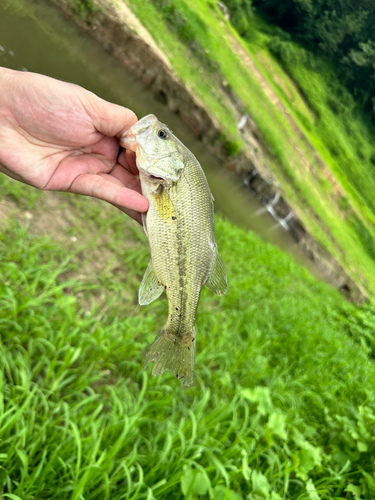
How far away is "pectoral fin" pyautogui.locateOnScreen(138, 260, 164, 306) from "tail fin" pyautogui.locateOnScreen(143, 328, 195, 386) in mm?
209

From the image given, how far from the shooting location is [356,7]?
3291 cm

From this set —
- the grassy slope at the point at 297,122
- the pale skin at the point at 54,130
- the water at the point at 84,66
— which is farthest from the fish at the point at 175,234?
the grassy slope at the point at 297,122

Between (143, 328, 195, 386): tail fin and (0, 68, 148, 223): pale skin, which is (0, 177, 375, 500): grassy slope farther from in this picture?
(0, 68, 148, 223): pale skin

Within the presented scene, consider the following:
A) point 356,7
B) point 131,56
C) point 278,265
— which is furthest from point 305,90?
point 278,265

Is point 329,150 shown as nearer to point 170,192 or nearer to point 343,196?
point 343,196

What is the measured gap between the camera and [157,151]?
5.82ft

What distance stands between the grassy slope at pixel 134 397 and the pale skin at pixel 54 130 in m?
0.99

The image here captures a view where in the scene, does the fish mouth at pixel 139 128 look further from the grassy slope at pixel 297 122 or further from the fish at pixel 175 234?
the grassy slope at pixel 297 122

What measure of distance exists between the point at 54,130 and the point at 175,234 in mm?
1089

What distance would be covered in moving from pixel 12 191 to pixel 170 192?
7.58 feet

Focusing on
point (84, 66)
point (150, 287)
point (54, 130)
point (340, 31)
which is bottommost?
point (84, 66)

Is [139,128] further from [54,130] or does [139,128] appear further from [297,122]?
[297,122]

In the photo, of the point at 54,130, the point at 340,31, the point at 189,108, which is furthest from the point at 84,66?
the point at 340,31

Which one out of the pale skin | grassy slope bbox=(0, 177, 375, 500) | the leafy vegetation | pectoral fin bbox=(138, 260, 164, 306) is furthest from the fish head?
the leafy vegetation
